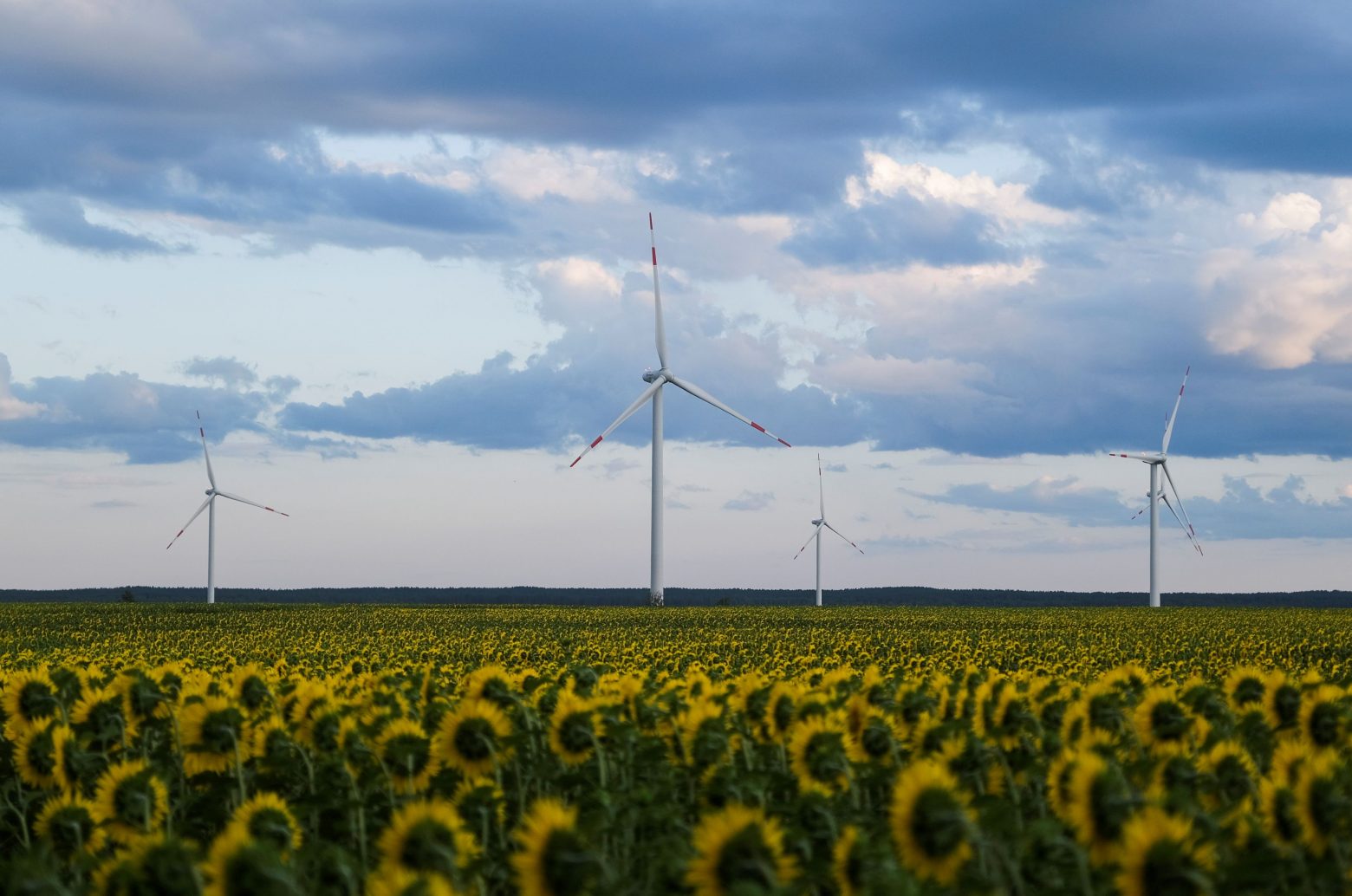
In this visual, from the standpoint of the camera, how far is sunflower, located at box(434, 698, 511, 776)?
25.5 ft

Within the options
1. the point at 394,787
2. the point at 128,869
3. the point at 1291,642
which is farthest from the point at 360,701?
the point at 1291,642

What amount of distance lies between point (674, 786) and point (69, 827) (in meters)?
3.47

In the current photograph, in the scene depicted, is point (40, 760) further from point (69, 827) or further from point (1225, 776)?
point (1225, 776)

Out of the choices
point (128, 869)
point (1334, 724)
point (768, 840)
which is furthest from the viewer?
point (1334, 724)

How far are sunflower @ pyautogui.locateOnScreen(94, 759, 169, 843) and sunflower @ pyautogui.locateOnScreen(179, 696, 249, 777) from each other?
878 mm

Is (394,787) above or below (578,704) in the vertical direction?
below

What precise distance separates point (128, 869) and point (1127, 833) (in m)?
3.88

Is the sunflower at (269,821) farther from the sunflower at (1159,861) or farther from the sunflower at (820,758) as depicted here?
the sunflower at (1159,861)

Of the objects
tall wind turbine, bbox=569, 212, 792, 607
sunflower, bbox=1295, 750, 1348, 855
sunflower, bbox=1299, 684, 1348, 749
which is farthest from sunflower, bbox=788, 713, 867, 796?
tall wind turbine, bbox=569, 212, 792, 607

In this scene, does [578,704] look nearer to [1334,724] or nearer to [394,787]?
[394,787]

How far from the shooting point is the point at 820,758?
7086 millimetres

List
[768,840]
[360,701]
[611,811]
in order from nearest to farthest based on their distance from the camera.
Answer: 1. [768,840]
2. [611,811]
3. [360,701]

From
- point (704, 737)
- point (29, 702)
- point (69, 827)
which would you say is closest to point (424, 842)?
point (704, 737)

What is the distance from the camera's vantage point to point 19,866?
16.4 feet
